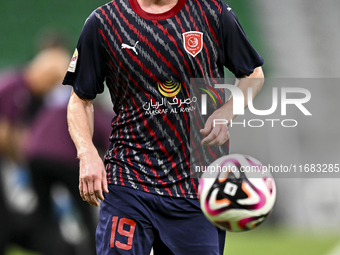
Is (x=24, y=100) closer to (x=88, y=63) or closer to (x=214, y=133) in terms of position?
(x=88, y=63)

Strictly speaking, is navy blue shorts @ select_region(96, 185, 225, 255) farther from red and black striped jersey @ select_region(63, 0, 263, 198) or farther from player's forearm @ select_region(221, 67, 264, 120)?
player's forearm @ select_region(221, 67, 264, 120)

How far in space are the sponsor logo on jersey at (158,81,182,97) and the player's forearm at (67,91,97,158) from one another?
458 millimetres

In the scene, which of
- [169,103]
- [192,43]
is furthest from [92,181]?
[192,43]

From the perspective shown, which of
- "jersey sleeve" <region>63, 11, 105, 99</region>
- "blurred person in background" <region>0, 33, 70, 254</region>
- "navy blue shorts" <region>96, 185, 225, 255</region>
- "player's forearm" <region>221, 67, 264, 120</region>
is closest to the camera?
"navy blue shorts" <region>96, 185, 225, 255</region>

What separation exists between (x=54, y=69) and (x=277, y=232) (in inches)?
175

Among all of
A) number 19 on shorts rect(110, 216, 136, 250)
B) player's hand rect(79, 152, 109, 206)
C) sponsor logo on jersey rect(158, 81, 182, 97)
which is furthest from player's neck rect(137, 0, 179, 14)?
number 19 on shorts rect(110, 216, 136, 250)

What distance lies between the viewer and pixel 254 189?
117 inches

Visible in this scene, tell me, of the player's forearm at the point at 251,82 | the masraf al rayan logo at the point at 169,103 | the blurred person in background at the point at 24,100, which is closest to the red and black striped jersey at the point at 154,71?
the masraf al rayan logo at the point at 169,103

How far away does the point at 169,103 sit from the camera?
3.20 m

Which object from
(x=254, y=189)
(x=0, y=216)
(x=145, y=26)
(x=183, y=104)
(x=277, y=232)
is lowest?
(x=277, y=232)

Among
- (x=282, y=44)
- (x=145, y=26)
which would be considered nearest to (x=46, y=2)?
A: (x=282, y=44)

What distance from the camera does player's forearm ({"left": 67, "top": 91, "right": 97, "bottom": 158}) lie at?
10.6 ft

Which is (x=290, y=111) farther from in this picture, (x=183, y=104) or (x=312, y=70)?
(x=183, y=104)

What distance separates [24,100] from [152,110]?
3.25 m
